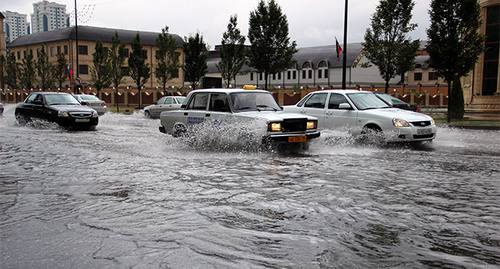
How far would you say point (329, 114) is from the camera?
1224 centimetres

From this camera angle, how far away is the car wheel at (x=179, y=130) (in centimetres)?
1150

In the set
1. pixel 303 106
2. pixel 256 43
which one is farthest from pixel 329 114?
pixel 256 43

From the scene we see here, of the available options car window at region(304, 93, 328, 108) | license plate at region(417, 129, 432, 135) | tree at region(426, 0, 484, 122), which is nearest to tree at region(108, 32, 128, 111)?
tree at region(426, 0, 484, 122)

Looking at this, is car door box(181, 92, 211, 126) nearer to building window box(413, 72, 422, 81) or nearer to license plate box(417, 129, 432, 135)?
license plate box(417, 129, 432, 135)

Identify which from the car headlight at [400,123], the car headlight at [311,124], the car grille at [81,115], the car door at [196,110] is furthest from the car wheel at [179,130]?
the car grille at [81,115]

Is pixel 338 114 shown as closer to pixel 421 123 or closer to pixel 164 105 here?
pixel 421 123

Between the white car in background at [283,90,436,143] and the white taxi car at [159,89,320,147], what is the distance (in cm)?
163

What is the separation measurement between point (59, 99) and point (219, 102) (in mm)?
10096

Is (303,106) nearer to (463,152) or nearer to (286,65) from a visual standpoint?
(463,152)

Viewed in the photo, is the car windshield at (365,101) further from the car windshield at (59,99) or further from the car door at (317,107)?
the car windshield at (59,99)

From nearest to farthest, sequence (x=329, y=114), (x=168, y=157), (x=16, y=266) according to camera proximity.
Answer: (x=16, y=266) < (x=168, y=157) < (x=329, y=114)

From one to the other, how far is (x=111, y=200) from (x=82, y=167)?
10.1ft

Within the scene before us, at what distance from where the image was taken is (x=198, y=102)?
1147 centimetres

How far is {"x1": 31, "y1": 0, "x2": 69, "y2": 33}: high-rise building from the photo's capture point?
165 m
